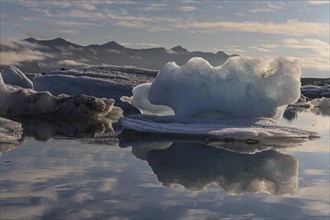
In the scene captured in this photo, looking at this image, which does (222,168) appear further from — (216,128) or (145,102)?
(145,102)

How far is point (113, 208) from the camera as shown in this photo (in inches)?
147

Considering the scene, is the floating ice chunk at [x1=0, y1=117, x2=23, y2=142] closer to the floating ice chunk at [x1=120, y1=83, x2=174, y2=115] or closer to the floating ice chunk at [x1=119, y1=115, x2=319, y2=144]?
the floating ice chunk at [x1=119, y1=115, x2=319, y2=144]

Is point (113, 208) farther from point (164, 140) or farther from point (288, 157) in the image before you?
point (164, 140)

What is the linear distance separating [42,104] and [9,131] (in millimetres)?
3827

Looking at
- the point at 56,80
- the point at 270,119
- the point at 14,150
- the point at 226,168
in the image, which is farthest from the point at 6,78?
the point at 226,168

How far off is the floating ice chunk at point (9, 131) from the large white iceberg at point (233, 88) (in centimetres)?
289

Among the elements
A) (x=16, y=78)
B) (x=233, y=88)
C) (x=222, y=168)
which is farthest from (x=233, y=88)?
(x=16, y=78)

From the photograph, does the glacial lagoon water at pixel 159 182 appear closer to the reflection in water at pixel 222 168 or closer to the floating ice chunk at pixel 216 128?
the reflection in water at pixel 222 168

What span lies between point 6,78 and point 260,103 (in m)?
14.8

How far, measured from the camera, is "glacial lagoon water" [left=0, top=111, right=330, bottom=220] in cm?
374

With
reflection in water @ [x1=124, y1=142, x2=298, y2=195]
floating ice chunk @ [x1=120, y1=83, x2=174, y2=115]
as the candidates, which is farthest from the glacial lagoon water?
floating ice chunk @ [x1=120, y1=83, x2=174, y2=115]

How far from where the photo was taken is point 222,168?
5.54 meters

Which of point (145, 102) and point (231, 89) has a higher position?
point (231, 89)

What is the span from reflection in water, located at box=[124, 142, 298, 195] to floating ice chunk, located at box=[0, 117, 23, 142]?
1718 millimetres
